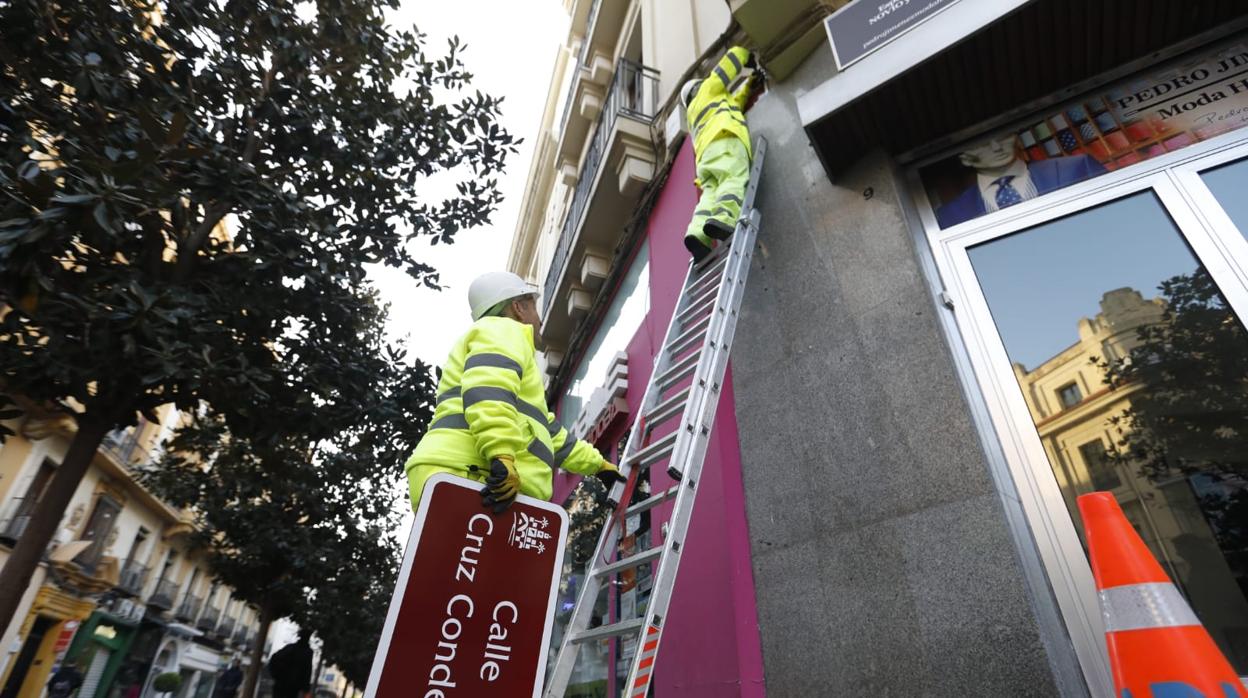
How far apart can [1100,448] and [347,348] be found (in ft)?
18.8

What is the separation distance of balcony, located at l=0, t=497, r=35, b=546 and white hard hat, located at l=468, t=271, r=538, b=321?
1877 cm

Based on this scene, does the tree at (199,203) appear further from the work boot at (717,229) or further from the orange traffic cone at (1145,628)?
the orange traffic cone at (1145,628)

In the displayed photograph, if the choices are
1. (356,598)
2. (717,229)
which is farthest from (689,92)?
(356,598)

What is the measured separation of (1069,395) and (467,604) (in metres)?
2.68

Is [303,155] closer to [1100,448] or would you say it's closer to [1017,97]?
[1017,97]

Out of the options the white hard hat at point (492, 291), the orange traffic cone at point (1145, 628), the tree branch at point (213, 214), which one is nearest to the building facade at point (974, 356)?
the orange traffic cone at point (1145, 628)

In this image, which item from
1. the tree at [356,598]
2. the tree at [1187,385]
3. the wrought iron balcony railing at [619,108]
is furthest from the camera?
the tree at [356,598]

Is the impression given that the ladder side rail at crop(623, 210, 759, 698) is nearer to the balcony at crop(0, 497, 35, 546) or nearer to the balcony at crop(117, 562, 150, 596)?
the balcony at crop(0, 497, 35, 546)

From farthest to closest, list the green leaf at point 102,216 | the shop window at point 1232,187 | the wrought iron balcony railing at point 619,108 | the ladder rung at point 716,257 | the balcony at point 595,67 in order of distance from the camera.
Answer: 1. the balcony at point 595,67
2. the wrought iron balcony railing at point 619,108
3. the ladder rung at point 716,257
4. the green leaf at point 102,216
5. the shop window at point 1232,187

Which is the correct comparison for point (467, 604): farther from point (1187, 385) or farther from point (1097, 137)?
point (1097, 137)

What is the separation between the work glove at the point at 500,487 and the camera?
2.00 meters

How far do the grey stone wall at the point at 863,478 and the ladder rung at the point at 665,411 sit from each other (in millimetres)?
566

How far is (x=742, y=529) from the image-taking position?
348cm

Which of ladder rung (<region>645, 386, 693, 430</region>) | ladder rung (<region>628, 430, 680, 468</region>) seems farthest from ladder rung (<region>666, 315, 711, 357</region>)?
ladder rung (<region>628, 430, 680, 468</region>)
